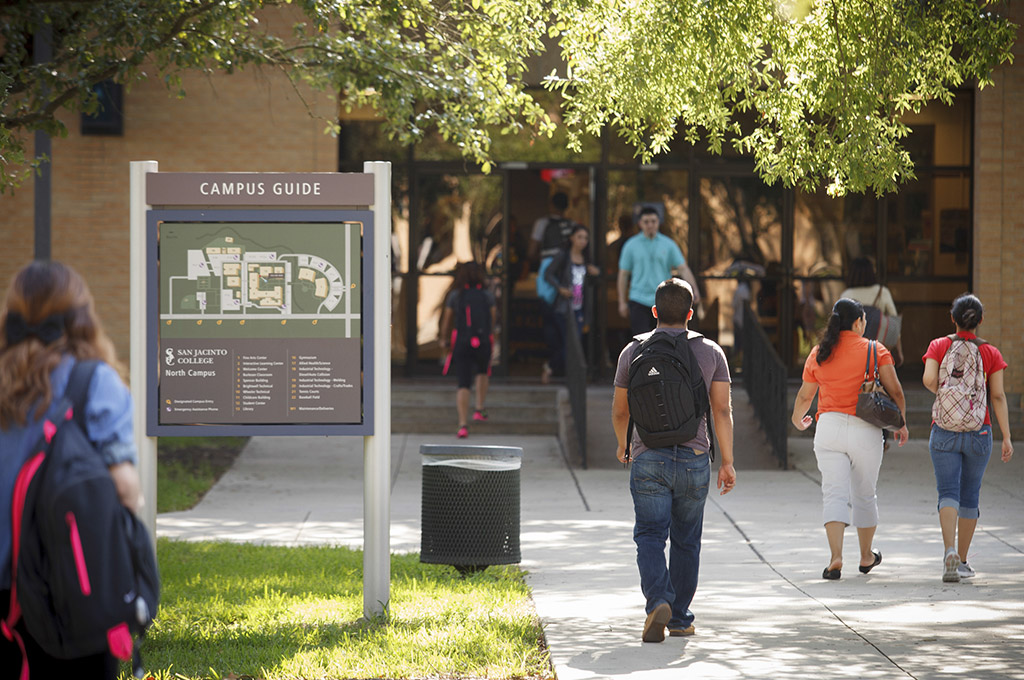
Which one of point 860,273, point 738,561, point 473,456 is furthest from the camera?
point 860,273

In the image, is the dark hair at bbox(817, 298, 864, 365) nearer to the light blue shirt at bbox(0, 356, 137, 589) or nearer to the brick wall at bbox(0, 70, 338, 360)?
the light blue shirt at bbox(0, 356, 137, 589)

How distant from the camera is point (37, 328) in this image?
3.64m

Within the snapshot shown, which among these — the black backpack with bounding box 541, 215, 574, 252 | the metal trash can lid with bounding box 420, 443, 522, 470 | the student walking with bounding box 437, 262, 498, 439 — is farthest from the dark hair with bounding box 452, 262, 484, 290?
the metal trash can lid with bounding box 420, 443, 522, 470

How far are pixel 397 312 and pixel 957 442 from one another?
9860 mm

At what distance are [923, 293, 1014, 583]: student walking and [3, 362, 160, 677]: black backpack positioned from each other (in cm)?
560

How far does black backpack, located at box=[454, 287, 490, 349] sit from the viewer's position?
13805 millimetres

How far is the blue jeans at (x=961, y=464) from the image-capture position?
7773mm

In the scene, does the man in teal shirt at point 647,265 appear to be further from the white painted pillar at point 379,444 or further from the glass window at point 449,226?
the white painted pillar at point 379,444

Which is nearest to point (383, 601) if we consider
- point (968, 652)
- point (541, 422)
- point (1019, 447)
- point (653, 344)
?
point (653, 344)

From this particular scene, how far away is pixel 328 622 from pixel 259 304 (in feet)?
5.51

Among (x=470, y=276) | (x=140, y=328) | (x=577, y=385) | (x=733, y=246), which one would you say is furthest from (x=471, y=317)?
(x=140, y=328)

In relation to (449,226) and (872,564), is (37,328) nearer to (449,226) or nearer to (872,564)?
(872,564)

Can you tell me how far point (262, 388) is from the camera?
637 centimetres

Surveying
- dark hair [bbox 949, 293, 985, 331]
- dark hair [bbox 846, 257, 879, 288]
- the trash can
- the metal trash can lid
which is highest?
dark hair [bbox 846, 257, 879, 288]
